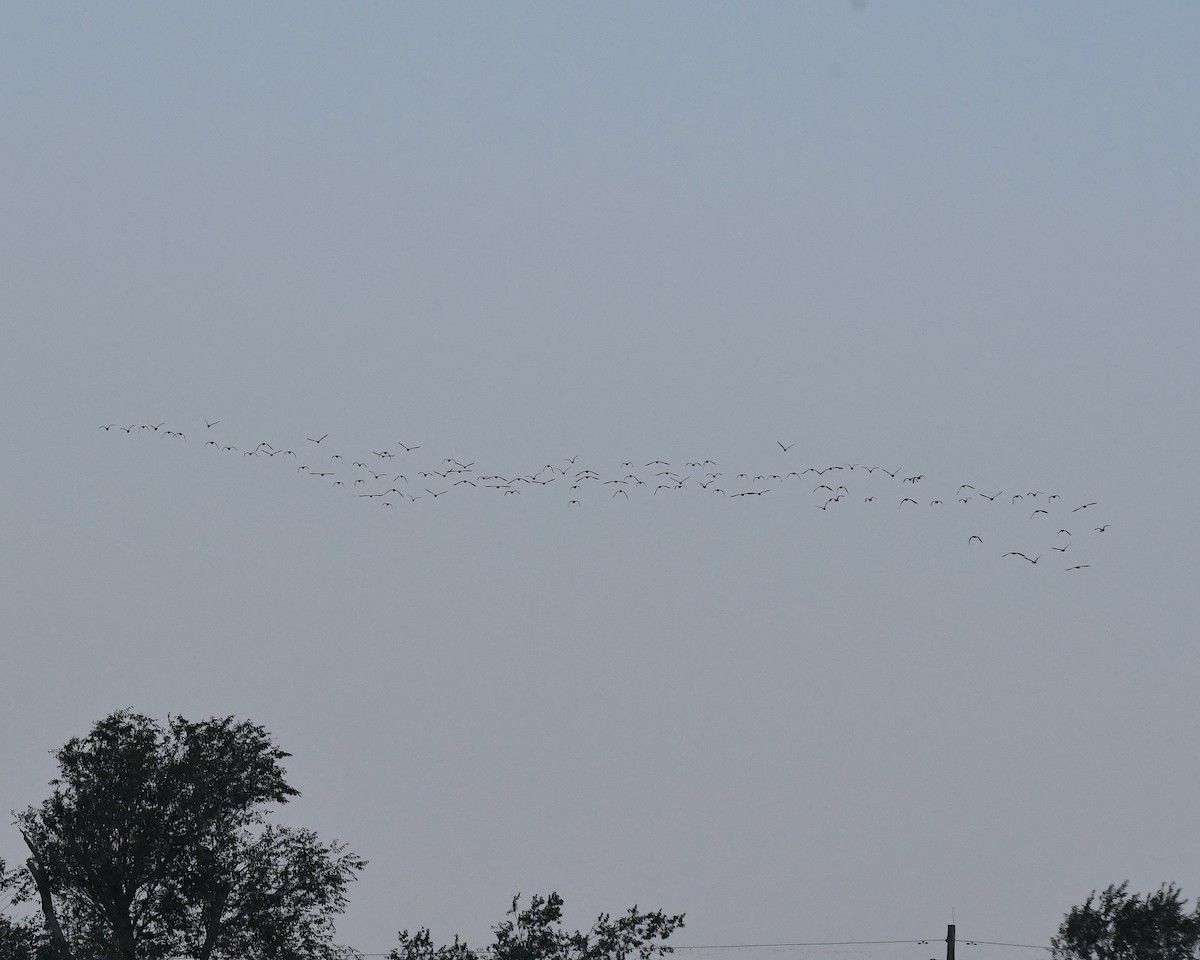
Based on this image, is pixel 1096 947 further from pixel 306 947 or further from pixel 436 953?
pixel 306 947

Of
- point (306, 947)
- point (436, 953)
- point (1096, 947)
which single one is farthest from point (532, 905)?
Answer: point (1096, 947)

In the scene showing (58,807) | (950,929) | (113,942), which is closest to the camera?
(113,942)

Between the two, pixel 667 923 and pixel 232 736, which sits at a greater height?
pixel 232 736

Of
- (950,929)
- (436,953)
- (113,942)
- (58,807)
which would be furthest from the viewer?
(950,929)

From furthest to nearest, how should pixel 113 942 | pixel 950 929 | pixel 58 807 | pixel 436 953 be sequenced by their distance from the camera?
pixel 950 929 < pixel 436 953 < pixel 58 807 < pixel 113 942

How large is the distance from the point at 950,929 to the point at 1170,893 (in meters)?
9.50

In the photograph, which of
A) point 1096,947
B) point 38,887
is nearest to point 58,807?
point 38,887

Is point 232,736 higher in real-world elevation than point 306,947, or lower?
higher

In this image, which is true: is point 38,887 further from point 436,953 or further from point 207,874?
point 436,953

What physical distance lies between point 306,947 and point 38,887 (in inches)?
285

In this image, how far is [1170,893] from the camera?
2844 inches

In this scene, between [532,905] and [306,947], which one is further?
[532,905]

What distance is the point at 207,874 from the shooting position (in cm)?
5200

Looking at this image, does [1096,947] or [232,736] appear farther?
[1096,947]
